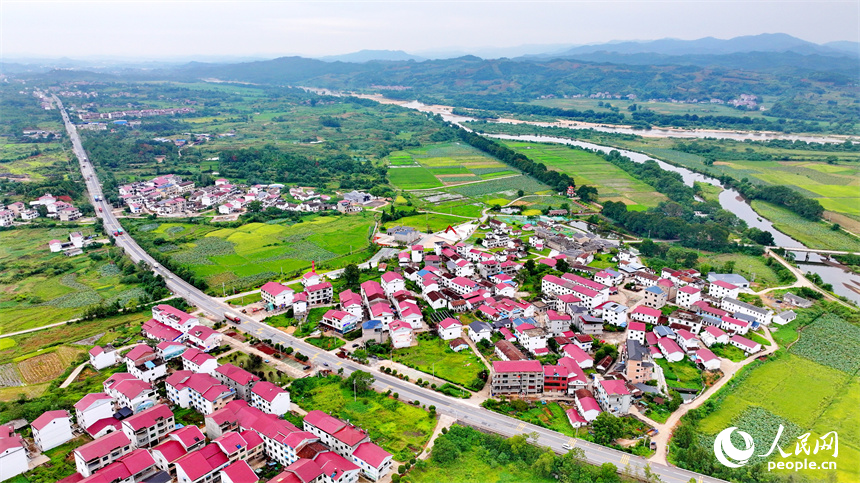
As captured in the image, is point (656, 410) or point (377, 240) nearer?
point (656, 410)

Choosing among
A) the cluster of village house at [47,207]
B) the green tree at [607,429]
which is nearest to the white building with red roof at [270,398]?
the green tree at [607,429]

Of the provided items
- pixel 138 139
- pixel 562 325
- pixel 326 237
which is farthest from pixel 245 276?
pixel 138 139

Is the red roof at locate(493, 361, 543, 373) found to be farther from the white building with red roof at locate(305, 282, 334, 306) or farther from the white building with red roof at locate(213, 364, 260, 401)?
the white building with red roof at locate(305, 282, 334, 306)

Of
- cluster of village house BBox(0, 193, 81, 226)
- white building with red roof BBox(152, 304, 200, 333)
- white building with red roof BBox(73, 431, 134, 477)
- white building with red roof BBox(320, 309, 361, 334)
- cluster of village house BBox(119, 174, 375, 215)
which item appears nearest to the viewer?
white building with red roof BBox(73, 431, 134, 477)

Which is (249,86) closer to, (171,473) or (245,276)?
(245,276)

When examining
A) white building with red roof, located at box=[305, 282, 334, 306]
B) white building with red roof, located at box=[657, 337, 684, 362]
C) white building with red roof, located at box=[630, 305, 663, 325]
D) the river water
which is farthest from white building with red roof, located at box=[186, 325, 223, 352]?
the river water
